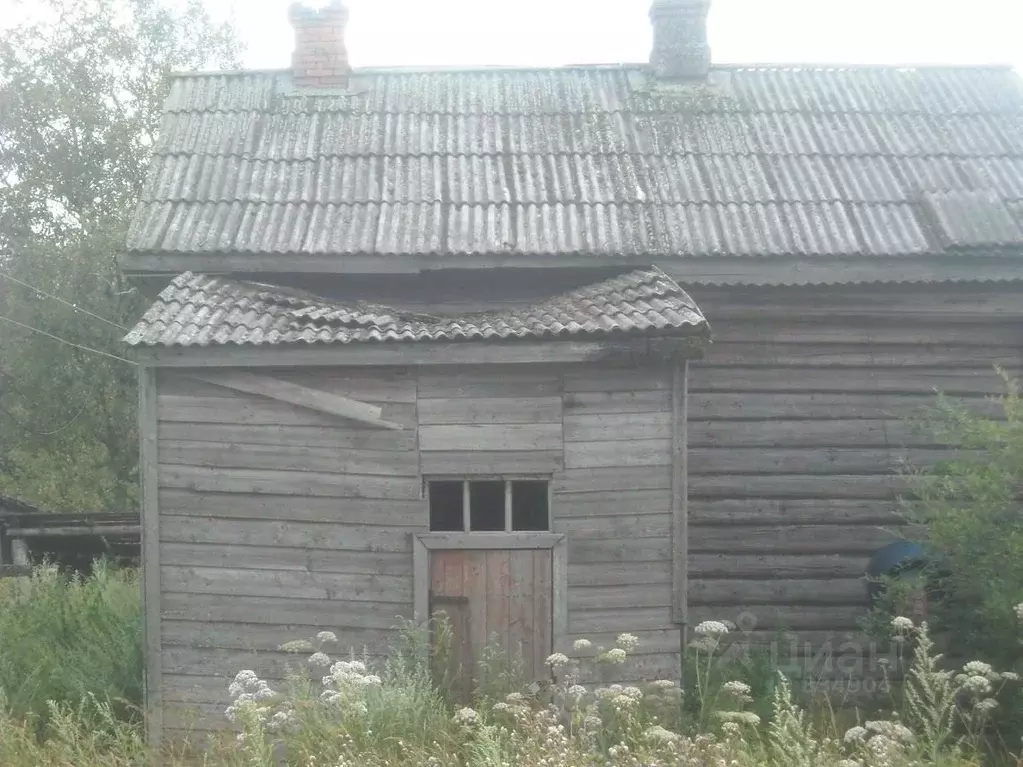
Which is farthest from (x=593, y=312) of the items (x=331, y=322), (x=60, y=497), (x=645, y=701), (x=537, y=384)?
(x=60, y=497)

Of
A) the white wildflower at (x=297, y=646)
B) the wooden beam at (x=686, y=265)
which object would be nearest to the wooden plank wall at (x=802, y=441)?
the wooden beam at (x=686, y=265)

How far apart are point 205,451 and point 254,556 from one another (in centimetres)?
81

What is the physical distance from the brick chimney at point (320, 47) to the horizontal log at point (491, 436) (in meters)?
4.98

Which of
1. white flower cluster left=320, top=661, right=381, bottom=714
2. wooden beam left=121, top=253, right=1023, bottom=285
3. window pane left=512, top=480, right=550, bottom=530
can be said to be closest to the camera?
white flower cluster left=320, top=661, right=381, bottom=714

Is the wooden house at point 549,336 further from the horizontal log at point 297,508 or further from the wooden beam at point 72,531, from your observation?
the wooden beam at point 72,531

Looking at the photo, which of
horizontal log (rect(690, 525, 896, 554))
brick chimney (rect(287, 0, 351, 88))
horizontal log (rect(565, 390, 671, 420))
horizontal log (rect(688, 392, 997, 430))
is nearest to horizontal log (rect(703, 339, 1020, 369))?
horizontal log (rect(688, 392, 997, 430))

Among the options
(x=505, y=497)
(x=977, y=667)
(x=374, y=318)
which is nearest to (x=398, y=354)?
(x=374, y=318)

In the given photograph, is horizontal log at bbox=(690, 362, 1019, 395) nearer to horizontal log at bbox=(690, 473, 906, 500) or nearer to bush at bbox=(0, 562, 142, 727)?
horizontal log at bbox=(690, 473, 906, 500)

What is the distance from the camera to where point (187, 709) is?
6.18m

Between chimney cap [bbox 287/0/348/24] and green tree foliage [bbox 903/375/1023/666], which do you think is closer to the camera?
green tree foliage [bbox 903/375/1023/666]

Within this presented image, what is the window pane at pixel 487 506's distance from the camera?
6.30 metres

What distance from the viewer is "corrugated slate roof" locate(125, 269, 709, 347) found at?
5895 millimetres

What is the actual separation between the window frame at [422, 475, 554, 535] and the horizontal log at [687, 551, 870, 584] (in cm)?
190

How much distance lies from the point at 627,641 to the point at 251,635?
8.55 ft
